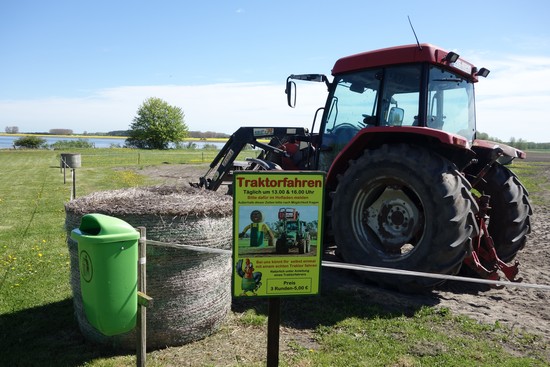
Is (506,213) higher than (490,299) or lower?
higher

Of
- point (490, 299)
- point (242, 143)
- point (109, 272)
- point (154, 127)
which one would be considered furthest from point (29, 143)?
point (490, 299)

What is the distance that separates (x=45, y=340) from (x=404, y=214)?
3.69 meters

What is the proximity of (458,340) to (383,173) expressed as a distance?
1.80m

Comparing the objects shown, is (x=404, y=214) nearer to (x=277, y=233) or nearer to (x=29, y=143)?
(x=277, y=233)

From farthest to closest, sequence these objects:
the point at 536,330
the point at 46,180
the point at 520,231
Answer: the point at 46,180 → the point at 520,231 → the point at 536,330

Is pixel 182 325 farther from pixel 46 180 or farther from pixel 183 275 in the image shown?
pixel 46 180

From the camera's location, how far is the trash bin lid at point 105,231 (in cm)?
296

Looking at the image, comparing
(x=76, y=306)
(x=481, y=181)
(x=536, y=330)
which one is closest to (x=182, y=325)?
(x=76, y=306)

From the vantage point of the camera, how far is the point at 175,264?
3680mm

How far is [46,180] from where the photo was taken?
17.3 m

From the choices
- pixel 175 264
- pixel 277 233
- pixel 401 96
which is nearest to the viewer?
pixel 277 233

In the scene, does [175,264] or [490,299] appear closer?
[175,264]

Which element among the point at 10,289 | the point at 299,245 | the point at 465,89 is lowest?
the point at 10,289

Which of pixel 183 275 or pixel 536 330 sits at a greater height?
pixel 183 275
